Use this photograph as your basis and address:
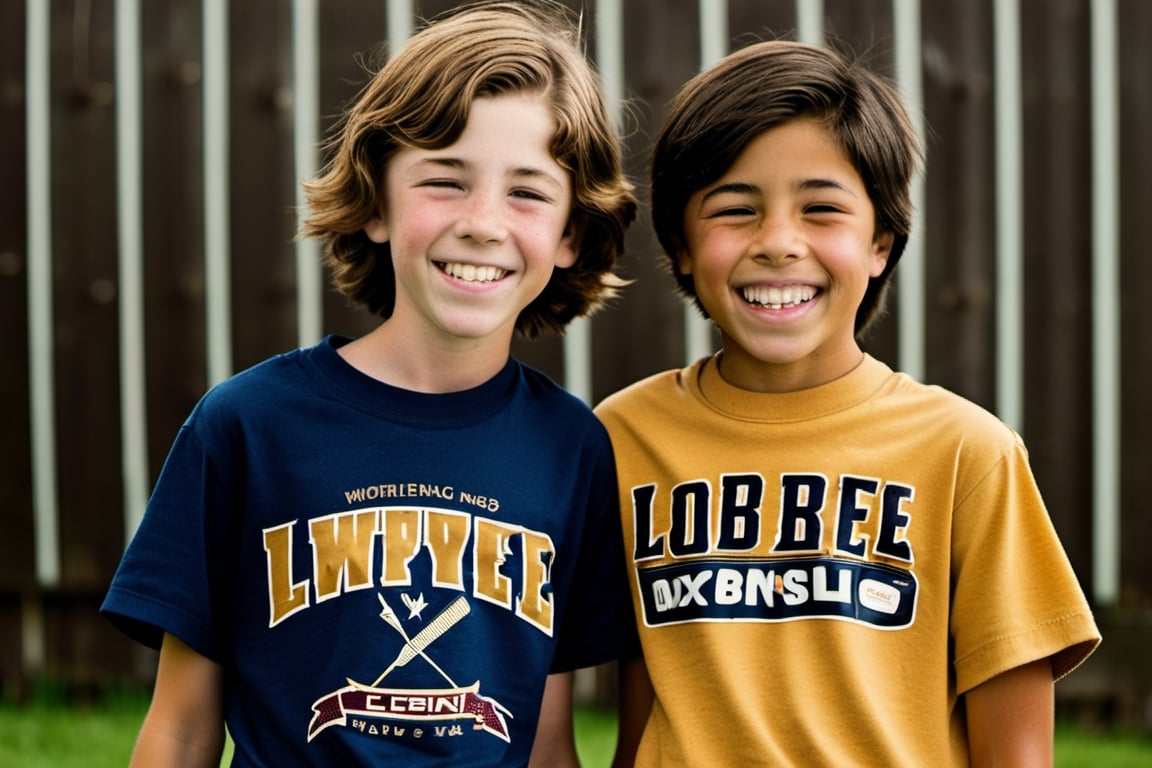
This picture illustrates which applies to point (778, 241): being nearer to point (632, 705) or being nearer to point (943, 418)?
point (943, 418)

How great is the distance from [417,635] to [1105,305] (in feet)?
10.4

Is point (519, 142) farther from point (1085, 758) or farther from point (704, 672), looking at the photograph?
point (1085, 758)

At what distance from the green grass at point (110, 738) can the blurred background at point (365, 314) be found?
6.7 inches

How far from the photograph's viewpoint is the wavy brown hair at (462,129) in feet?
7.27

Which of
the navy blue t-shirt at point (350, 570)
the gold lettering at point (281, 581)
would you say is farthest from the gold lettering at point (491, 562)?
the gold lettering at point (281, 581)

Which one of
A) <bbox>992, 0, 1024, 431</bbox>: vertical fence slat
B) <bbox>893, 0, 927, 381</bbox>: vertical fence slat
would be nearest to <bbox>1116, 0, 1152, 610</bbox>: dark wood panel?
<bbox>992, 0, 1024, 431</bbox>: vertical fence slat

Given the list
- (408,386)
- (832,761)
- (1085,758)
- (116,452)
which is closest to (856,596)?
(832,761)

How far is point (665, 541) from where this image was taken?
226 cm

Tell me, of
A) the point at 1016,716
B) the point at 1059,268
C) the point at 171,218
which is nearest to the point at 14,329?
the point at 171,218

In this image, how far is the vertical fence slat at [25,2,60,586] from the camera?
14.6ft

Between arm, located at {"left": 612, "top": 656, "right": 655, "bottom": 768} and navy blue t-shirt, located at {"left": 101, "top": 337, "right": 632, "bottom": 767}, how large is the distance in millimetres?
214

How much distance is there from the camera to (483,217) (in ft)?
7.03

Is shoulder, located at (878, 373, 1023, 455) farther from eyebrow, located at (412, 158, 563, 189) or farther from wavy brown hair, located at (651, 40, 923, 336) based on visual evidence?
eyebrow, located at (412, 158, 563, 189)

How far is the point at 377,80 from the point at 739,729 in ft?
4.12
